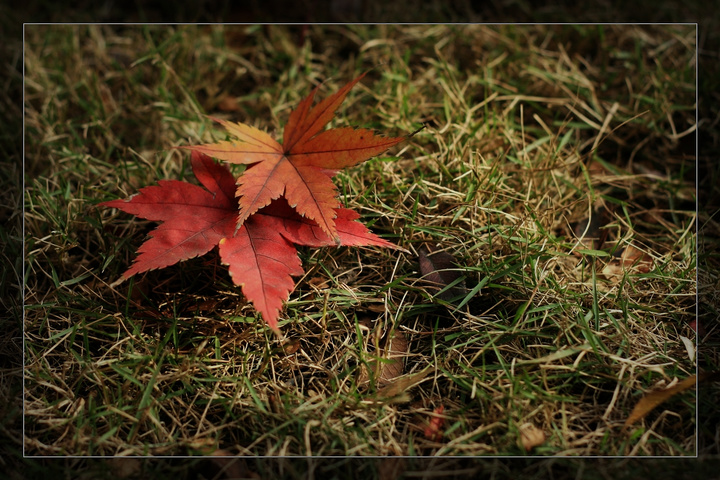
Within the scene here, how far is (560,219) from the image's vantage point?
1.69 metres

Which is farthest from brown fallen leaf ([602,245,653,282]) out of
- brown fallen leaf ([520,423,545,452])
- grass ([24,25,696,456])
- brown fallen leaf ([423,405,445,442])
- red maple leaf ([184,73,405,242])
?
red maple leaf ([184,73,405,242])

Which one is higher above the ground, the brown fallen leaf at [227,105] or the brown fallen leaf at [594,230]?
the brown fallen leaf at [227,105]

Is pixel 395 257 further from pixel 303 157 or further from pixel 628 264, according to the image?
pixel 628 264

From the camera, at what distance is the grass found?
4.43ft

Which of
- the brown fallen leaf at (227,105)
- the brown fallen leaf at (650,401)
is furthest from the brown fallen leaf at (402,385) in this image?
the brown fallen leaf at (227,105)

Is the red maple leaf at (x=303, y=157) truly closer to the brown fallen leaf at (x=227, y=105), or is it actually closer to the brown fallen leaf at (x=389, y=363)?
the brown fallen leaf at (x=389, y=363)

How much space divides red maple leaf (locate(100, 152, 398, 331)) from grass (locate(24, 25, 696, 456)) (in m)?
0.18

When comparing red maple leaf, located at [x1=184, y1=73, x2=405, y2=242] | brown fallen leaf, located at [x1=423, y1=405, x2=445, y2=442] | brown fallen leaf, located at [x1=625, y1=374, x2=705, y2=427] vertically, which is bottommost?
brown fallen leaf, located at [x1=423, y1=405, x2=445, y2=442]

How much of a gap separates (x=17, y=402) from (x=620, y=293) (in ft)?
4.94

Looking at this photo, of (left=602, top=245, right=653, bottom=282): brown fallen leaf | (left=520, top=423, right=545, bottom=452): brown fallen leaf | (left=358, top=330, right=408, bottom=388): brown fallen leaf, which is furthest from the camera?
(left=602, top=245, right=653, bottom=282): brown fallen leaf

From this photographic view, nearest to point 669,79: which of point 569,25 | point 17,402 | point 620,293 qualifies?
point 569,25

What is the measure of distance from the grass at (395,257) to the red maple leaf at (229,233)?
0.18 m

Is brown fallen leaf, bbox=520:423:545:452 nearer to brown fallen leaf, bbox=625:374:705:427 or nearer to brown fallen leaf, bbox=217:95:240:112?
brown fallen leaf, bbox=625:374:705:427

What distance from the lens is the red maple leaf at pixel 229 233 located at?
50.8 inches
